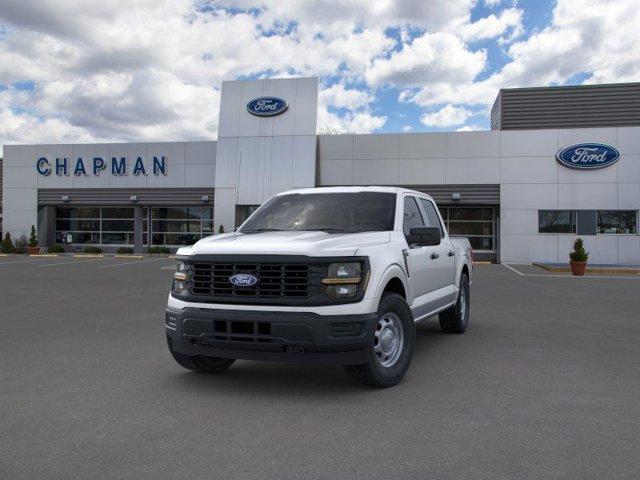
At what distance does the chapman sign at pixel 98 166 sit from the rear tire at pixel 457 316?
82.5ft

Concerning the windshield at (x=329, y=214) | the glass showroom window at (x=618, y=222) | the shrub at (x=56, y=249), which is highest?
the glass showroom window at (x=618, y=222)

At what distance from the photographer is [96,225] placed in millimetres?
33781

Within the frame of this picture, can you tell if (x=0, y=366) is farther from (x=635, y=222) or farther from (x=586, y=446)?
(x=635, y=222)

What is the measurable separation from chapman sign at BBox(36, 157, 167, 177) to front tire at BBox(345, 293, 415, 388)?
89.8 ft

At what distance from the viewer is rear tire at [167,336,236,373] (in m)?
5.51

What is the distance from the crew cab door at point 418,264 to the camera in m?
6.02

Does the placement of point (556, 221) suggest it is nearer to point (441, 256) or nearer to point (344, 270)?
point (441, 256)

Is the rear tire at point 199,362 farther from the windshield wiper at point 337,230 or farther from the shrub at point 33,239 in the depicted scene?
the shrub at point 33,239

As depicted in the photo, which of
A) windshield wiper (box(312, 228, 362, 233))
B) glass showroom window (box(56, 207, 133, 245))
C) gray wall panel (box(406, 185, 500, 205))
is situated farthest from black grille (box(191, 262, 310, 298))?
glass showroom window (box(56, 207, 133, 245))

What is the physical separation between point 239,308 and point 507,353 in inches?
141

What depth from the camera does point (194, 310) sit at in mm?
5070

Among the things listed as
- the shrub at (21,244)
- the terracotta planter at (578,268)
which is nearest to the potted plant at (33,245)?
the shrub at (21,244)

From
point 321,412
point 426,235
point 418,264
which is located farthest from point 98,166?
point 321,412

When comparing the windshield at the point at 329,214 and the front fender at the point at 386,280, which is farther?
the windshield at the point at 329,214
